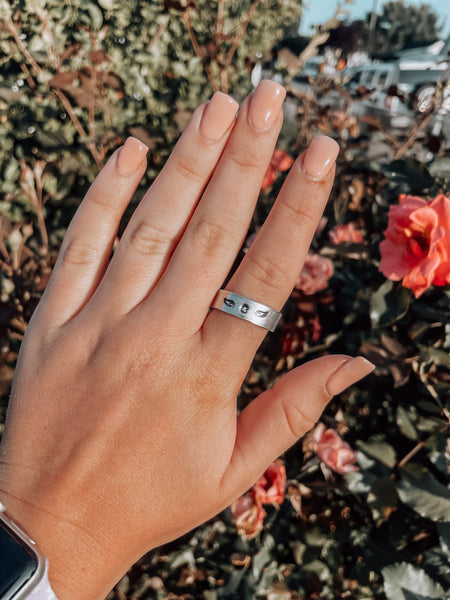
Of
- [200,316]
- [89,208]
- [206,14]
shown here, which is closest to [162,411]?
[200,316]

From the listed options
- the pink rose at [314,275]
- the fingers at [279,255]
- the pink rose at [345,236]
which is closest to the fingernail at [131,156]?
the fingers at [279,255]

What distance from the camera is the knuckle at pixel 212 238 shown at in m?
1.19

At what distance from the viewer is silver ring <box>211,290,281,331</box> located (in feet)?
3.60

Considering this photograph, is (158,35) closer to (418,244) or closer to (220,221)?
(220,221)

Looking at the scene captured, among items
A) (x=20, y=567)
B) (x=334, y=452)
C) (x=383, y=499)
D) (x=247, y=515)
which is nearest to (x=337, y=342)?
(x=334, y=452)

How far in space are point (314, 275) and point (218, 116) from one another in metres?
0.69

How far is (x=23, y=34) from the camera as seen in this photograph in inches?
101

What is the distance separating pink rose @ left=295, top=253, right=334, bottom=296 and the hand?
46 centimetres

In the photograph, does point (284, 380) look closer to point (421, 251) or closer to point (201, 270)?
point (201, 270)

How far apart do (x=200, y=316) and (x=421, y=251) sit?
26.6 inches

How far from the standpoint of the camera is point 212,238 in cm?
119

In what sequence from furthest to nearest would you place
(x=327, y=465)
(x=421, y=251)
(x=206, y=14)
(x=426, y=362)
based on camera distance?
(x=206, y=14)
(x=327, y=465)
(x=426, y=362)
(x=421, y=251)

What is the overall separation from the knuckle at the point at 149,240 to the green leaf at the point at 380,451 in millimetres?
992

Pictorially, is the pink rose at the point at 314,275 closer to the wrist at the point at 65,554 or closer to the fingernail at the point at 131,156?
the fingernail at the point at 131,156
